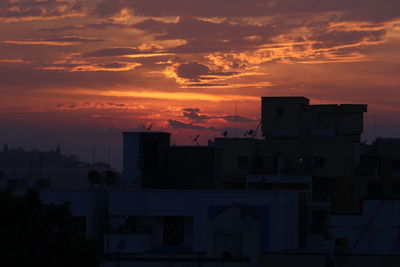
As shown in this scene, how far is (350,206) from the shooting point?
107m

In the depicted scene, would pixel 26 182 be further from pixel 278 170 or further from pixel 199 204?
pixel 278 170

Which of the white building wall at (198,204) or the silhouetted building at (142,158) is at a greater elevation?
the silhouetted building at (142,158)

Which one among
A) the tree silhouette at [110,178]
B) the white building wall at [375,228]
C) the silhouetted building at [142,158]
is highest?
the silhouetted building at [142,158]

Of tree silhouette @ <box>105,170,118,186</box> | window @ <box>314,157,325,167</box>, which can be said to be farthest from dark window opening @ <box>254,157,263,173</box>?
tree silhouette @ <box>105,170,118,186</box>

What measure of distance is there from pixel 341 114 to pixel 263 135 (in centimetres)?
2207

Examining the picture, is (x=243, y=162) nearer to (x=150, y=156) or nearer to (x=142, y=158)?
(x=150, y=156)

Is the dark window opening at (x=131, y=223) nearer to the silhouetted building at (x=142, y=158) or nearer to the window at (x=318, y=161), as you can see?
the silhouetted building at (x=142, y=158)

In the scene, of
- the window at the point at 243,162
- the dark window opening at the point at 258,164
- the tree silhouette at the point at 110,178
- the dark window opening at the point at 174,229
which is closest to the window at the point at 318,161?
the dark window opening at the point at 258,164

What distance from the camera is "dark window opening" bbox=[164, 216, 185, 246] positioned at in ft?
257

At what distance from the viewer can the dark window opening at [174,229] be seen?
3081 inches

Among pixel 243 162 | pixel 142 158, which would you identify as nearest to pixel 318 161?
pixel 243 162

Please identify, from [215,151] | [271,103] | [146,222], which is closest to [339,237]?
[215,151]

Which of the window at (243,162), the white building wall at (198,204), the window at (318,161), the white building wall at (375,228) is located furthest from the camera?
the window at (243,162)

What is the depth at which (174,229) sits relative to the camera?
78.8 meters
